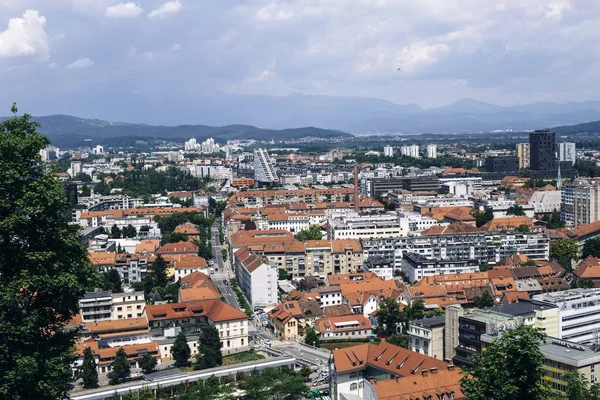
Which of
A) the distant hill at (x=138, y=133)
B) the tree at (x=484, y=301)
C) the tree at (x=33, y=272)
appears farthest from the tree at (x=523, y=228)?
the distant hill at (x=138, y=133)

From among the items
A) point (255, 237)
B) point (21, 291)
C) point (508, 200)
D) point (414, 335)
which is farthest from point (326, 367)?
point (508, 200)

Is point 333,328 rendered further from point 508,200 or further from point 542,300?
point 508,200

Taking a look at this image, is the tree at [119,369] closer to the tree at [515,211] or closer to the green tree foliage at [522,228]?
the green tree foliage at [522,228]

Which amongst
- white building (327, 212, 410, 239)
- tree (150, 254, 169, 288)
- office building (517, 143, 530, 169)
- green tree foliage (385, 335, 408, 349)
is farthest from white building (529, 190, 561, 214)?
office building (517, 143, 530, 169)

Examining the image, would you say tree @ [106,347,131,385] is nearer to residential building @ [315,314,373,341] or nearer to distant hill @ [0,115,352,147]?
residential building @ [315,314,373,341]

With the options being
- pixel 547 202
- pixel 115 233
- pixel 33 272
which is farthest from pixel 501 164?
pixel 33 272

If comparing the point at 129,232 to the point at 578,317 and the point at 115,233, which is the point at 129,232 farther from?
the point at 578,317

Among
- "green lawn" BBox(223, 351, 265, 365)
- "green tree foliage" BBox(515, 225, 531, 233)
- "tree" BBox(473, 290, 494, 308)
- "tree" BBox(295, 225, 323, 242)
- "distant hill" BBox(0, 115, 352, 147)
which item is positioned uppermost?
"distant hill" BBox(0, 115, 352, 147)

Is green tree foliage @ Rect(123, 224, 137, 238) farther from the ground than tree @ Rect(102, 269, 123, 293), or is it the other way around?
green tree foliage @ Rect(123, 224, 137, 238)
